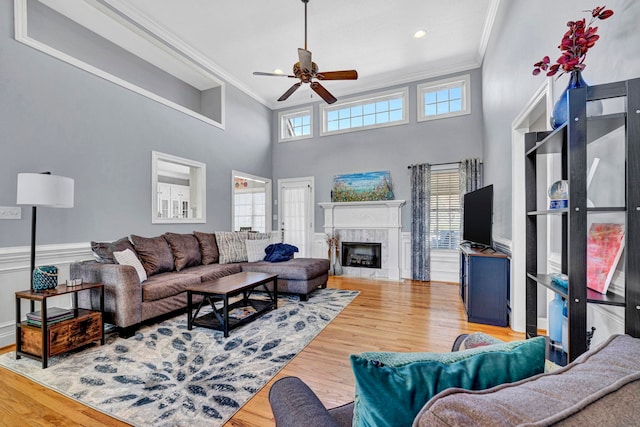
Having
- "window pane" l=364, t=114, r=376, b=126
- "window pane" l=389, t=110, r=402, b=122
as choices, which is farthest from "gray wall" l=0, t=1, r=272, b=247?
"window pane" l=389, t=110, r=402, b=122

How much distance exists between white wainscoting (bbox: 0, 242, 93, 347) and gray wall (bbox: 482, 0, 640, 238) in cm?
463

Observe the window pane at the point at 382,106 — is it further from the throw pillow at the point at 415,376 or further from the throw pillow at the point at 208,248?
the throw pillow at the point at 415,376

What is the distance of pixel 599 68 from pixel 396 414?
1.95 metres

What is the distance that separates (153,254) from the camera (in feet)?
11.8

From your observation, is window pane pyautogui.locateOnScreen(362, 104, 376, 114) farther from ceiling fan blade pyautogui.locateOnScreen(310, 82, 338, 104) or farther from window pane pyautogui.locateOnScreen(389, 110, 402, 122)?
ceiling fan blade pyautogui.locateOnScreen(310, 82, 338, 104)

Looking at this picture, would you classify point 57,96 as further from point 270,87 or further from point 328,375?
point 328,375

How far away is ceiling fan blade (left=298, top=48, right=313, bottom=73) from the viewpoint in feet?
10.8

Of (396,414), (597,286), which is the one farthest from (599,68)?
(396,414)

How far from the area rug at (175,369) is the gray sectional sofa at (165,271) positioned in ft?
0.84

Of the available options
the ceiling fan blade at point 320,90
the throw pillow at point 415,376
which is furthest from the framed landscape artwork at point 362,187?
the throw pillow at point 415,376

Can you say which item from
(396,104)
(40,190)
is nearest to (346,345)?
(40,190)

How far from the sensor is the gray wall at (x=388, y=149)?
17.0ft

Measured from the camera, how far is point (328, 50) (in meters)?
4.66

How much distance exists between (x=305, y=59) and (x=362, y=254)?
3.76m
